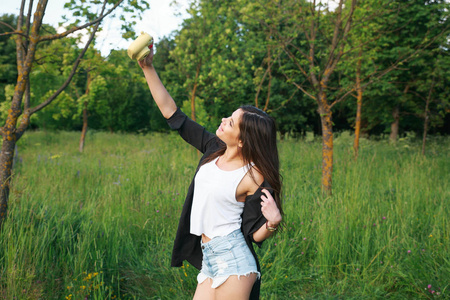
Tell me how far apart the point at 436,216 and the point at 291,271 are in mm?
1973

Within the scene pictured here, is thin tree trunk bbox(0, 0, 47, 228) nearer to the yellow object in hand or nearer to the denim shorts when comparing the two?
the yellow object in hand

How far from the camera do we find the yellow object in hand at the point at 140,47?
1.87m

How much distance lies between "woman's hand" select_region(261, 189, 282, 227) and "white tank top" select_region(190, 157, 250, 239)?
16 cm

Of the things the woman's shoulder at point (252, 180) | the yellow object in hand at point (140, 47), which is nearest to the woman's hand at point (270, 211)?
the woman's shoulder at point (252, 180)

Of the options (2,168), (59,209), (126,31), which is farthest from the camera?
(126,31)

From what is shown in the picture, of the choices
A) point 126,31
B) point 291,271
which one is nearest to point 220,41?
point 126,31

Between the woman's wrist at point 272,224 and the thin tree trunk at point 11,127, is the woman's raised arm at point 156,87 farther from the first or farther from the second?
the thin tree trunk at point 11,127

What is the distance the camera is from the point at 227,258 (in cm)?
172

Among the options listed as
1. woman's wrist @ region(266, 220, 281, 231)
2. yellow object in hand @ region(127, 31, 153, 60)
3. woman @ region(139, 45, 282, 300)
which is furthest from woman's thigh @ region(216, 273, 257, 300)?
yellow object in hand @ region(127, 31, 153, 60)

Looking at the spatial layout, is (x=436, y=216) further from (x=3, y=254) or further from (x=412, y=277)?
(x=3, y=254)

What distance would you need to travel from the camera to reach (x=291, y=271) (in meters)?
3.27

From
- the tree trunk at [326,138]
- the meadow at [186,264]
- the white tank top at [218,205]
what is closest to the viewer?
the white tank top at [218,205]

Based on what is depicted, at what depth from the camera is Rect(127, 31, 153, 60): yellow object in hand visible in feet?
6.12

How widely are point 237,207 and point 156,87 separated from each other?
815 millimetres
